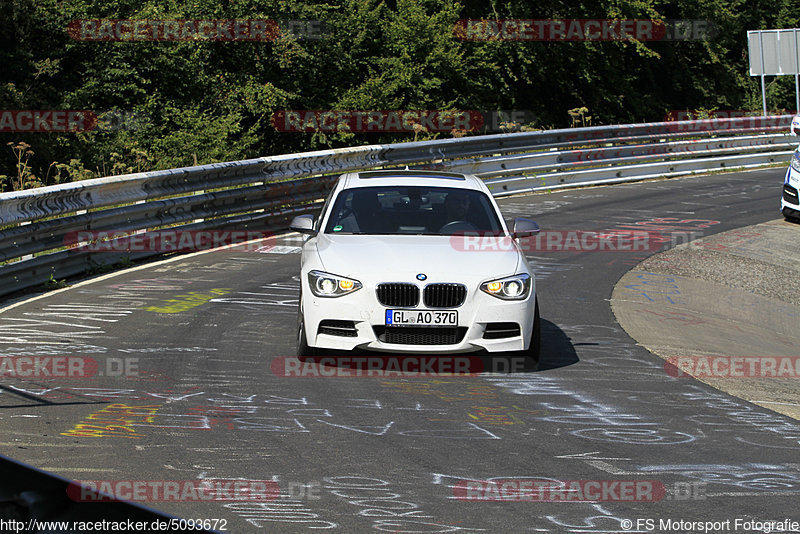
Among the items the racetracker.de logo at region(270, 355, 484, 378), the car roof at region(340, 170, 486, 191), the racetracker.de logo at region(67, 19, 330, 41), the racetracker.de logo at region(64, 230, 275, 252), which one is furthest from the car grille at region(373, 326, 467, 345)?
the racetracker.de logo at region(67, 19, 330, 41)

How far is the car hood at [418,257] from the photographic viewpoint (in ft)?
26.7

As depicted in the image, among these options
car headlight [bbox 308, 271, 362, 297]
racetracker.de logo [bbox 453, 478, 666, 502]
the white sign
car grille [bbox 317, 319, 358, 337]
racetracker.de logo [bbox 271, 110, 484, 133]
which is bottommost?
racetracker.de logo [bbox 453, 478, 666, 502]

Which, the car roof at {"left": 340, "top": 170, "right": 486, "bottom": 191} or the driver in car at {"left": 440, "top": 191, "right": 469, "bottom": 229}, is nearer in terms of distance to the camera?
the driver in car at {"left": 440, "top": 191, "right": 469, "bottom": 229}

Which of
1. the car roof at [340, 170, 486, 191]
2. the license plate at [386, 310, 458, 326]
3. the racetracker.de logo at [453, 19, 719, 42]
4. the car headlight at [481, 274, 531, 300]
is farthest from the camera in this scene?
the racetracker.de logo at [453, 19, 719, 42]

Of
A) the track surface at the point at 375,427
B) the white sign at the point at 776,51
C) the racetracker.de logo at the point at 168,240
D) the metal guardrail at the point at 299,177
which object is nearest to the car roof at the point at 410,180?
the track surface at the point at 375,427

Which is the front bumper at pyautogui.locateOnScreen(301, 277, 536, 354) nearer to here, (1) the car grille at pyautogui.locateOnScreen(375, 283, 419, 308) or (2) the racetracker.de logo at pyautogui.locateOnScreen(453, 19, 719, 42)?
(1) the car grille at pyautogui.locateOnScreen(375, 283, 419, 308)

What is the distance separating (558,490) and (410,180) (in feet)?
16.4

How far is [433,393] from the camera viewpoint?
24.8ft

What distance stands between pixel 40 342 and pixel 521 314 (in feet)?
13.6

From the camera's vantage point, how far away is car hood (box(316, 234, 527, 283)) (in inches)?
320

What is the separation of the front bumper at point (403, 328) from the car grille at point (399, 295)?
0.05 metres

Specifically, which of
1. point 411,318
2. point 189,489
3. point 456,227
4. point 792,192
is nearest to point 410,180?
point 456,227

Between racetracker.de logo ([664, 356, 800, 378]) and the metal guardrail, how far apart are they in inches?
271

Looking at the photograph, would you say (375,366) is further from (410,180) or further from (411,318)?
(410,180)
